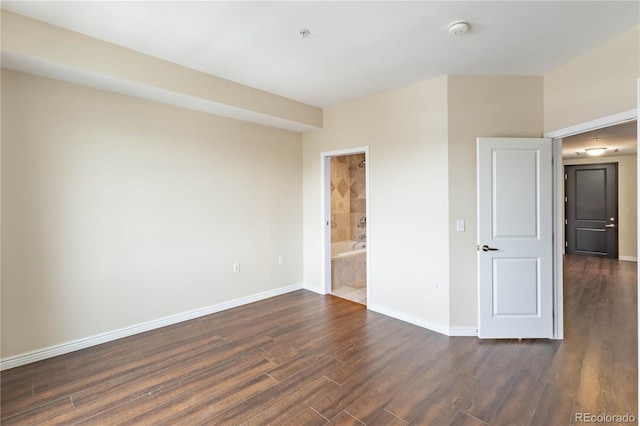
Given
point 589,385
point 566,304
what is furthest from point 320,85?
point 566,304

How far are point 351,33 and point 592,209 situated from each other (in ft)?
25.9

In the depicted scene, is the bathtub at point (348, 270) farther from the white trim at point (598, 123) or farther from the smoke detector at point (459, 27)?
the smoke detector at point (459, 27)

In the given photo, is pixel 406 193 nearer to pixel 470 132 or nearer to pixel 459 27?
pixel 470 132

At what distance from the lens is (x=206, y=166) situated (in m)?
3.72

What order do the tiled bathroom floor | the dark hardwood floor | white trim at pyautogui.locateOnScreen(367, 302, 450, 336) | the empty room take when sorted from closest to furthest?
1. the dark hardwood floor
2. the empty room
3. white trim at pyautogui.locateOnScreen(367, 302, 450, 336)
4. the tiled bathroom floor

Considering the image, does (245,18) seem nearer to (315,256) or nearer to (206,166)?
(206,166)

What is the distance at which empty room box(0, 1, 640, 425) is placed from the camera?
85.4 inches

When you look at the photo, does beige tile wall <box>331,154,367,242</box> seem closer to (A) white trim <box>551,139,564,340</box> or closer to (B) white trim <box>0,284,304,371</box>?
(B) white trim <box>0,284,304,371</box>

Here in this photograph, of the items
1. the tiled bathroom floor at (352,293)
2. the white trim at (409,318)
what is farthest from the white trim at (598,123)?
the tiled bathroom floor at (352,293)

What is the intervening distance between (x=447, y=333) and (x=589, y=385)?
44.5 inches

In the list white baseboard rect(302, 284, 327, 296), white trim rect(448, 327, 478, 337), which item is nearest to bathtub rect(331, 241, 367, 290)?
white baseboard rect(302, 284, 327, 296)

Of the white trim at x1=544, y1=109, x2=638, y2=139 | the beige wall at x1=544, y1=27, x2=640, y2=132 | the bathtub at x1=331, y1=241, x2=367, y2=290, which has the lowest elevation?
the bathtub at x1=331, y1=241, x2=367, y2=290

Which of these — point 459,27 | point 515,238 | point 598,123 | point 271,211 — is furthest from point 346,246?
point 459,27

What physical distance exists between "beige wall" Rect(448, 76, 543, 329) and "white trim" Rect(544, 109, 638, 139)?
0.60ft
